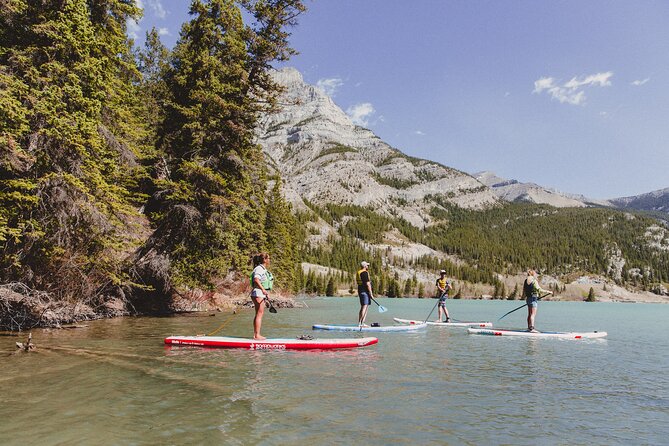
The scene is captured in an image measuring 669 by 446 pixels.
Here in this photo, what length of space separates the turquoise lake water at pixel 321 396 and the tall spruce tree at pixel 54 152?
383cm

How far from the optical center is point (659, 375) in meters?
12.9

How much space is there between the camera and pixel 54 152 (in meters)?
17.1

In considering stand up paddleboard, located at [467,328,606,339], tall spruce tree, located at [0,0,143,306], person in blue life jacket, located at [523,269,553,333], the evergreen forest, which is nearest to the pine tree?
the evergreen forest

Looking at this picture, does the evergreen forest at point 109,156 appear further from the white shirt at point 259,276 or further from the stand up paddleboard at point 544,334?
the stand up paddleboard at point 544,334

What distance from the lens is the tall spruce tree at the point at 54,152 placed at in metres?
16.0

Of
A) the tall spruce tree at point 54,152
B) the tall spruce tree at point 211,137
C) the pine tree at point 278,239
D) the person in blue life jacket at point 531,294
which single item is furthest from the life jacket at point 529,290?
the pine tree at point 278,239

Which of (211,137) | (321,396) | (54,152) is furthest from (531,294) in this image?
(54,152)

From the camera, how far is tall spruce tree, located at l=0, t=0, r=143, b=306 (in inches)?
631

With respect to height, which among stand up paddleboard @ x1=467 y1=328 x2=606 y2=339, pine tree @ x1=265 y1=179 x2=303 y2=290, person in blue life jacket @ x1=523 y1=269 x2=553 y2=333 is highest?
pine tree @ x1=265 y1=179 x2=303 y2=290

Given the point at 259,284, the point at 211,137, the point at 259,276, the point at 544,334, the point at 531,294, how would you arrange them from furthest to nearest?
the point at 211,137, the point at 531,294, the point at 544,334, the point at 259,276, the point at 259,284

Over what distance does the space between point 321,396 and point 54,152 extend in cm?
1549

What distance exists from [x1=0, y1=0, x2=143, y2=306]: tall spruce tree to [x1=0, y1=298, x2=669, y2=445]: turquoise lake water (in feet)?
12.6

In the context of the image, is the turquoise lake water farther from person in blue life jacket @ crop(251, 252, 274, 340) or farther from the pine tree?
the pine tree

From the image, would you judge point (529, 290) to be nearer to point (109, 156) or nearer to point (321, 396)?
point (321, 396)
